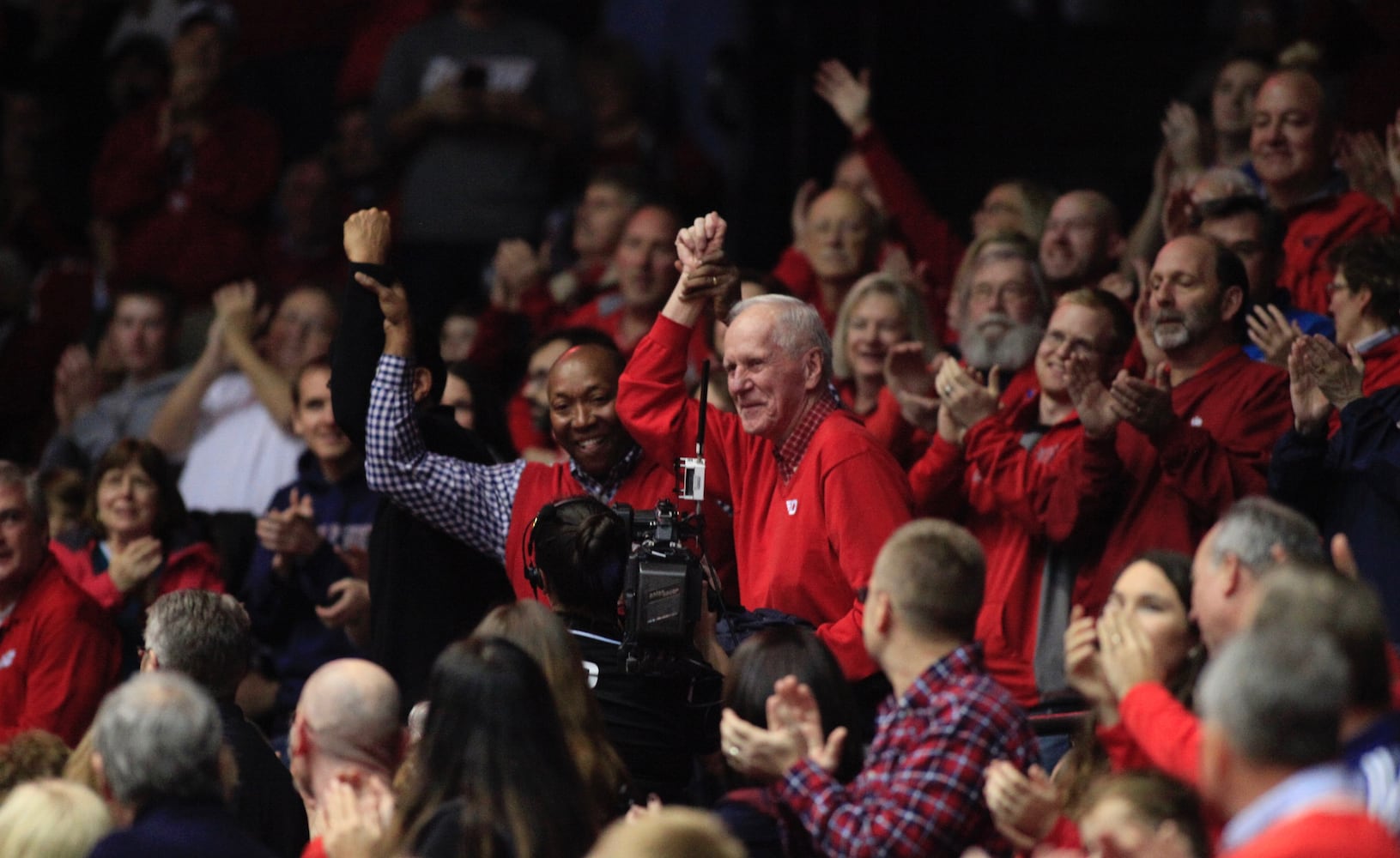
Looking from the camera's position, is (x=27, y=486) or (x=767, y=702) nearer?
(x=767, y=702)

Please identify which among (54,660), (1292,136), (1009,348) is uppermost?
(1292,136)

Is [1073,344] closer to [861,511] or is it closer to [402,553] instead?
[861,511]

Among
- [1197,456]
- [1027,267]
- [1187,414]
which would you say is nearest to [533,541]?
[1197,456]

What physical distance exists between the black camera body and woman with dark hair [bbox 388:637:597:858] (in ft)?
2.40

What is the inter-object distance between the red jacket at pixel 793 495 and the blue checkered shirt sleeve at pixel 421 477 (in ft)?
1.81

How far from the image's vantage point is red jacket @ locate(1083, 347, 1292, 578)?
18.9 feet

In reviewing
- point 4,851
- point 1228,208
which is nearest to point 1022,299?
point 1228,208

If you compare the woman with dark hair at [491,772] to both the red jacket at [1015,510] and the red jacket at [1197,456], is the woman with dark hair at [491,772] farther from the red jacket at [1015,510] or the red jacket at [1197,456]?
the red jacket at [1197,456]

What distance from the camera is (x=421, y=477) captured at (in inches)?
233

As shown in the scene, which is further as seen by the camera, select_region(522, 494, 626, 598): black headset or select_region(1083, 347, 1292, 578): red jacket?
select_region(1083, 347, 1292, 578): red jacket

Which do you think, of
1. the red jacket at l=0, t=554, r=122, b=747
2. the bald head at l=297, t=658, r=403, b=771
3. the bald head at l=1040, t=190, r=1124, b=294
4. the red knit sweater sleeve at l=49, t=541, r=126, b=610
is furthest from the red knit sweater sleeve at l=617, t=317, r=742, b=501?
the bald head at l=1040, t=190, r=1124, b=294

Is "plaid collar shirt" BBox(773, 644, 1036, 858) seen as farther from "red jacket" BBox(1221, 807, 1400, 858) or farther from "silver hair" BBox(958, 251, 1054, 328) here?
"silver hair" BBox(958, 251, 1054, 328)

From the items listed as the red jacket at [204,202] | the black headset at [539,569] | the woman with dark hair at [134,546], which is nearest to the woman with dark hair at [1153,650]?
the black headset at [539,569]

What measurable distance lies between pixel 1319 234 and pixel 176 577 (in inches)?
162
